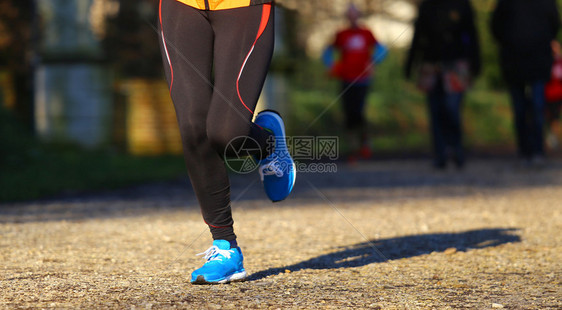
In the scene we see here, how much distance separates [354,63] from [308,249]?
18.4 ft

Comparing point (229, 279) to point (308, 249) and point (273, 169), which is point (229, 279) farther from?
point (308, 249)

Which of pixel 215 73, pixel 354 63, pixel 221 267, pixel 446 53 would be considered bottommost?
pixel 354 63

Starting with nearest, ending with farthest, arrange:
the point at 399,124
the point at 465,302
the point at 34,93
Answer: the point at 465,302 → the point at 34,93 → the point at 399,124

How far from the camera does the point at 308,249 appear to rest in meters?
4.22

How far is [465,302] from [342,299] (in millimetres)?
469

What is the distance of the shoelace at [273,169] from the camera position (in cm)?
340

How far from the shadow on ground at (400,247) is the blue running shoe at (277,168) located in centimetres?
38

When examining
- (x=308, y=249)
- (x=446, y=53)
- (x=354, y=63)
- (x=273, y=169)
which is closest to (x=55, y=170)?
(x=354, y=63)

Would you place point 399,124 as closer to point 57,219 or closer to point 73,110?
point 73,110

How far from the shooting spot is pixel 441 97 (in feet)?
28.5

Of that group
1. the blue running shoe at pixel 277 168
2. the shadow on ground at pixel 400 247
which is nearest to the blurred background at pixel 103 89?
the shadow on ground at pixel 400 247

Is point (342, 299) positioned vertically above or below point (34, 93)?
above

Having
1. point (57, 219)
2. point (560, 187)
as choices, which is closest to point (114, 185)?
point (57, 219)

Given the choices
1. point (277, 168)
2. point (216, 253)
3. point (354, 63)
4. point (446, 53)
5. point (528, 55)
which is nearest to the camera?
point (216, 253)
